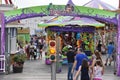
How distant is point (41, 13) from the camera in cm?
2186

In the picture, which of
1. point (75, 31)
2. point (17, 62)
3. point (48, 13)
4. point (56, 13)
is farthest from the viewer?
point (75, 31)

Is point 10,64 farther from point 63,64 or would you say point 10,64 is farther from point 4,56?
point 63,64

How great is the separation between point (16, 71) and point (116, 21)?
5.91 metres

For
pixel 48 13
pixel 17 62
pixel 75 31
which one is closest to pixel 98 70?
pixel 48 13

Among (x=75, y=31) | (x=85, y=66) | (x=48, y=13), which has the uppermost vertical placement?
(x=48, y=13)

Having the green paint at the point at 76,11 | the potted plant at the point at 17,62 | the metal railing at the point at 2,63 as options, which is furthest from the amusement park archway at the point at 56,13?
the potted plant at the point at 17,62

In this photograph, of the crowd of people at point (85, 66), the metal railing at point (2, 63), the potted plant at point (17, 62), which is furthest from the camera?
the potted plant at point (17, 62)

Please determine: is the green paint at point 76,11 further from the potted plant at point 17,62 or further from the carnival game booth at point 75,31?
the carnival game booth at point 75,31

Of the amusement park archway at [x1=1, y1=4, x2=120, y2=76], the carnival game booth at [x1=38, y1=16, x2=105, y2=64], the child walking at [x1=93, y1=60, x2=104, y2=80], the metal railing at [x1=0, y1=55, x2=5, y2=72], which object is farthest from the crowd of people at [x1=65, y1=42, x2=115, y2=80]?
the carnival game booth at [x1=38, y1=16, x2=105, y2=64]

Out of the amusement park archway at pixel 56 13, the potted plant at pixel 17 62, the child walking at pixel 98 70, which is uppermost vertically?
the amusement park archway at pixel 56 13

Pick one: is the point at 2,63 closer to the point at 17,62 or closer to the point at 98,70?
the point at 17,62

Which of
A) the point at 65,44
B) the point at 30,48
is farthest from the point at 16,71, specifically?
the point at 30,48

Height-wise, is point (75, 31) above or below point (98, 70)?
above

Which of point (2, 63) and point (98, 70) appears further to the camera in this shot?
point (2, 63)
